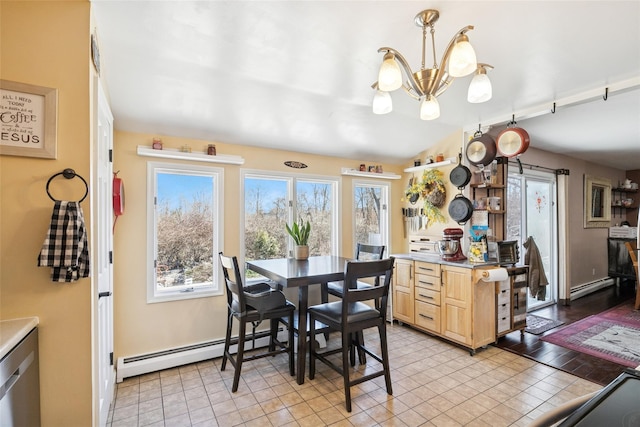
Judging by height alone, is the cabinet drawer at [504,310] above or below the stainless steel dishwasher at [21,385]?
below

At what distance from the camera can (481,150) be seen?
3.17 m

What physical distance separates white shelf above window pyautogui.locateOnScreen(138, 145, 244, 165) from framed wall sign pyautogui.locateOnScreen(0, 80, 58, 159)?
1.37 m

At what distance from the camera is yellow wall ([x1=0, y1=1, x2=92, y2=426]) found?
1.33 metres

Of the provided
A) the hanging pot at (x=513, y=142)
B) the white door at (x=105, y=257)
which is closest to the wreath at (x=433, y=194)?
the hanging pot at (x=513, y=142)

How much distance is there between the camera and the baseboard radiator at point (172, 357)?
262 centimetres

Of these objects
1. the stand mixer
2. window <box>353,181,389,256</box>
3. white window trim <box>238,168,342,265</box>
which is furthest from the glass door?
white window trim <box>238,168,342,265</box>

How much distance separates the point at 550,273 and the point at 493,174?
8.18ft

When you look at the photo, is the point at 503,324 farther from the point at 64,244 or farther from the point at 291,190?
the point at 64,244

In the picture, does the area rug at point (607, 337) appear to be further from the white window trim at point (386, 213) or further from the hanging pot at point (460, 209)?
the white window trim at point (386, 213)

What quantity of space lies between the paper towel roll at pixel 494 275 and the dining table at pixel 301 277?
1408mm

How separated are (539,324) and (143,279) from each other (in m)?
4.61

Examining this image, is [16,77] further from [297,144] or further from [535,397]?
[535,397]

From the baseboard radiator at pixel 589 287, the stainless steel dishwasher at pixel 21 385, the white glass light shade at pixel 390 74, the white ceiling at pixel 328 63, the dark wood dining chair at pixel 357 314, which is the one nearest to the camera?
the stainless steel dishwasher at pixel 21 385

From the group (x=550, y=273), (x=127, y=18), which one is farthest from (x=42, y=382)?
(x=550, y=273)
